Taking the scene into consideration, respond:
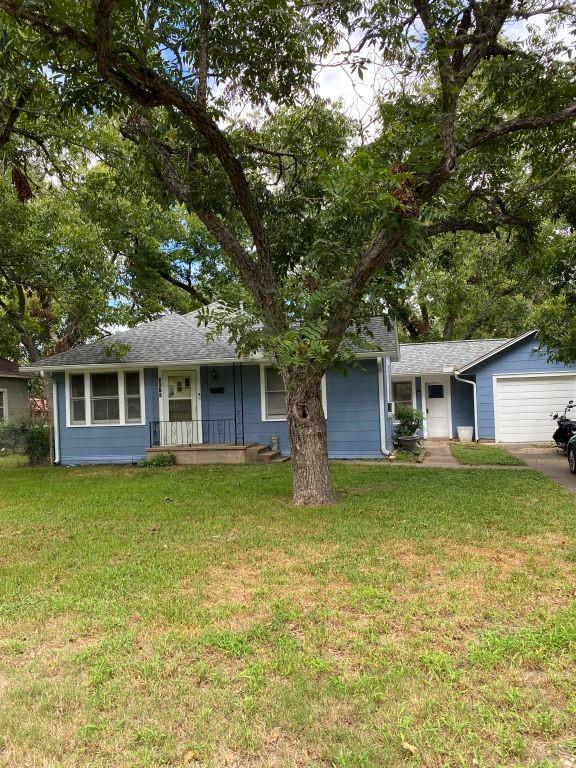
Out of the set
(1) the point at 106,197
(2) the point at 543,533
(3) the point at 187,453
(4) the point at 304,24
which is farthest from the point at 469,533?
(1) the point at 106,197

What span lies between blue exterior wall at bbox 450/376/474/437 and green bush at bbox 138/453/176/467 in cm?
995

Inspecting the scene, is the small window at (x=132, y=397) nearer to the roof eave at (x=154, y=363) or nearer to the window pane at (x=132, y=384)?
the window pane at (x=132, y=384)

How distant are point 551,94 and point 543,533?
5.81 meters

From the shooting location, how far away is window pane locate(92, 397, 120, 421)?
14.0 meters

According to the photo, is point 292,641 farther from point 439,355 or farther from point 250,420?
point 439,355

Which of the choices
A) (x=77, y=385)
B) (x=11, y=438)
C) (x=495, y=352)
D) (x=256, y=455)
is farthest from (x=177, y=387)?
(x=495, y=352)

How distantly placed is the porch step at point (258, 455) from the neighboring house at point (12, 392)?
A: 41.2 feet

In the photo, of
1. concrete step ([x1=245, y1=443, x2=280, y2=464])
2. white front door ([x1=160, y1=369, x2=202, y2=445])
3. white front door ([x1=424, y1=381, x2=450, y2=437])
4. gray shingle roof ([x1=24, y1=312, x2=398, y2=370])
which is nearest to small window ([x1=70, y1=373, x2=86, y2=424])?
gray shingle roof ([x1=24, y1=312, x2=398, y2=370])

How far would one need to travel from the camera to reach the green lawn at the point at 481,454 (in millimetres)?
12211

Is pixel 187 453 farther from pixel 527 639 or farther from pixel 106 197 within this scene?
pixel 527 639

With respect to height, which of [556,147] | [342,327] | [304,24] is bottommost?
[342,327]

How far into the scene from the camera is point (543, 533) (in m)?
5.83

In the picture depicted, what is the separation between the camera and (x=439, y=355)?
19219mm

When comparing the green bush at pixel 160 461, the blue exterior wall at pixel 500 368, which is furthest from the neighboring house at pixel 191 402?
the blue exterior wall at pixel 500 368
